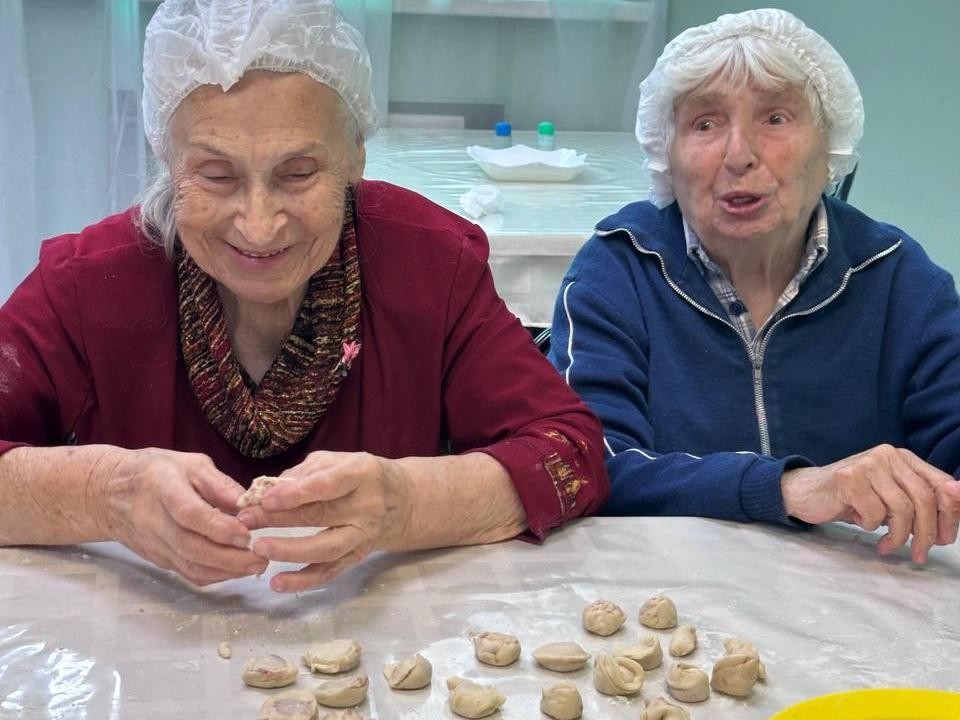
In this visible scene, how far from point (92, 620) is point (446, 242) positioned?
68 centimetres

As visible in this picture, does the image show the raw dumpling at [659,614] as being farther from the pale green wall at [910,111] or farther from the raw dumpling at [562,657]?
the pale green wall at [910,111]

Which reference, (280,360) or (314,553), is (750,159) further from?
(314,553)

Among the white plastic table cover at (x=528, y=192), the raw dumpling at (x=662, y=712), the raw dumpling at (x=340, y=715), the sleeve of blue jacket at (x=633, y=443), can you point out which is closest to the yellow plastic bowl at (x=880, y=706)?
the raw dumpling at (x=662, y=712)

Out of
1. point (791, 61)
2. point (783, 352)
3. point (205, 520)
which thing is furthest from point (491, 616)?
point (791, 61)

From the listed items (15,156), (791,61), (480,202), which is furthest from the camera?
(15,156)

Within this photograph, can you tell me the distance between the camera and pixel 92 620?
3.67ft

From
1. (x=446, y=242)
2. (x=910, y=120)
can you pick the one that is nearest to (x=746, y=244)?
(x=446, y=242)

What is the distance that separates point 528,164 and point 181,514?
1.86 meters

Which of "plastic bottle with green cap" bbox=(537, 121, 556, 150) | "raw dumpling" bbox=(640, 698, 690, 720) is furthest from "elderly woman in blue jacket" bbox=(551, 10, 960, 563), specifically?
"plastic bottle with green cap" bbox=(537, 121, 556, 150)

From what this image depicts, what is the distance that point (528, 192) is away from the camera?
2.74 metres

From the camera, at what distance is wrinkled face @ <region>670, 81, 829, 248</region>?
5.65 ft

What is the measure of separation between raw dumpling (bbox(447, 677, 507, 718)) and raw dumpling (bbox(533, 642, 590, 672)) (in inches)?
Result: 2.7

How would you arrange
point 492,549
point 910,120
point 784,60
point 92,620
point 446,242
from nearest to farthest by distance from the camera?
point 92,620, point 492,549, point 446,242, point 784,60, point 910,120

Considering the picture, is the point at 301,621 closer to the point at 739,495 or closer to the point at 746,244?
the point at 739,495
